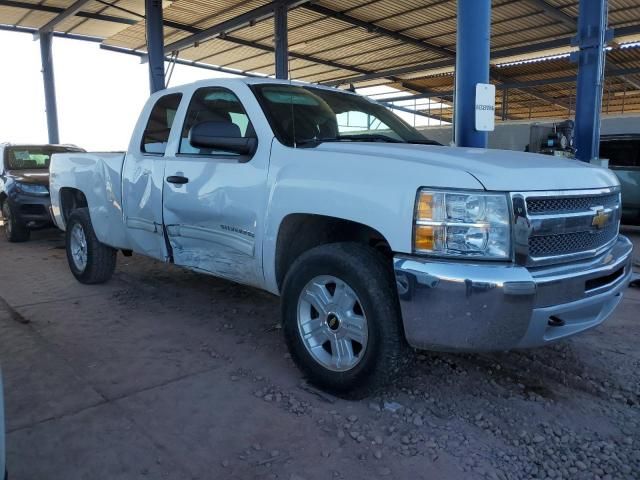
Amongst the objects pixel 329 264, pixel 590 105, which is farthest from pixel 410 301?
pixel 590 105

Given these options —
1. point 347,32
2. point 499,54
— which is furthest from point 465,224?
point 499,54

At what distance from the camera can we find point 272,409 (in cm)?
297

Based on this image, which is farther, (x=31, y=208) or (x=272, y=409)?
(x=31, y=208)

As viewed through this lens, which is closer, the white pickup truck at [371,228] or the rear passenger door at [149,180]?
the white pickup truck at [371,228]

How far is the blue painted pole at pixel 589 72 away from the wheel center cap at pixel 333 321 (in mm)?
7248

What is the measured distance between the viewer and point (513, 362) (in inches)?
142

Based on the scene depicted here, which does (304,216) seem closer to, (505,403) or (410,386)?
(410,386)

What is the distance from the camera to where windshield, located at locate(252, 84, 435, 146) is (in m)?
3.52

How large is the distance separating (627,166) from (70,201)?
992 cm

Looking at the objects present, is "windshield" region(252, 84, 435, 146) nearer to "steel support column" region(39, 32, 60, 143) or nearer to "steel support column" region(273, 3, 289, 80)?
"steel support column" region(273, 3, 289, 80)

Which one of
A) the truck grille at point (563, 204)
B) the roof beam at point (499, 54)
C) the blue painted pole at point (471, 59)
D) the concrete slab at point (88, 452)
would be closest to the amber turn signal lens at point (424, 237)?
the truck grille at point (563, 204)

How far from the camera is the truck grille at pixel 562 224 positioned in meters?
2.52

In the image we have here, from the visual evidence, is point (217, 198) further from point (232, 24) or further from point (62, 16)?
Result: point (62, 16)

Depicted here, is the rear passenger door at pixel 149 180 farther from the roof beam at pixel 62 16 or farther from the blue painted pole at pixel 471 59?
the roof beam at pixel 62 16
